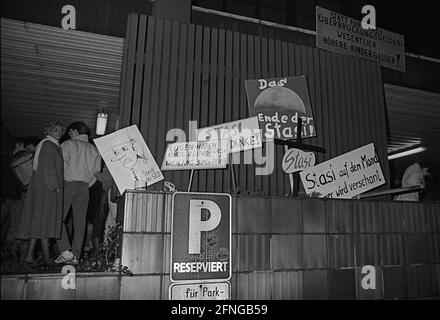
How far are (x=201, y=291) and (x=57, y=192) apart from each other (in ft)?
7.07

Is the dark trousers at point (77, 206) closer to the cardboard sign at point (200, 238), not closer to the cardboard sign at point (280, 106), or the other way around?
the cardboard sign at point (200, 238)

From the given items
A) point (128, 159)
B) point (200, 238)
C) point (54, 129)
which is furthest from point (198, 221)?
point (54, 129)

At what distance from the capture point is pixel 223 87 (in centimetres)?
552

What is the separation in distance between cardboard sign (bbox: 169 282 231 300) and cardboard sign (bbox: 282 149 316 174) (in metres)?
2.30

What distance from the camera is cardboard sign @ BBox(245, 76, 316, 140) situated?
5.45m

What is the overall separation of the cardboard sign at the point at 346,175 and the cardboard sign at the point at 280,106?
0.64 meters

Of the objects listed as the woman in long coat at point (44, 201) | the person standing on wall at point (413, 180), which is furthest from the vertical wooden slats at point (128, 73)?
the person standing on wall at point (413, 180)

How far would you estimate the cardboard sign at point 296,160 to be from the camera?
5461mm

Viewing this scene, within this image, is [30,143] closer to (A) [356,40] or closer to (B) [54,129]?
(B) [54,129]

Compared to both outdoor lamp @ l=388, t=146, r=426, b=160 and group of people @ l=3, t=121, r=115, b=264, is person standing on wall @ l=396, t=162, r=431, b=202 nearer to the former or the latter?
group of people @ l=3, t=121, r=115, b=264

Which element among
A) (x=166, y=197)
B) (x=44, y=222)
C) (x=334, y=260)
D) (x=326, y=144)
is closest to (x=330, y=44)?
(x=326, y=144)

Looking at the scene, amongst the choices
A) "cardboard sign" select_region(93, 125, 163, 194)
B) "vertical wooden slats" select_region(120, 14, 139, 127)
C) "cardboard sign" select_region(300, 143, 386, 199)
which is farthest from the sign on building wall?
"cardboard sign" select_region(93, 125, 163, 194)

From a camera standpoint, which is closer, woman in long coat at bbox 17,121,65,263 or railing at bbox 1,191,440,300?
railing at bbox 1,191,440,300

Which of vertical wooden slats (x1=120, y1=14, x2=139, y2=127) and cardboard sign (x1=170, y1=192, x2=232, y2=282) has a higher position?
vertical wooden slats (x1=120, y1=14, x2=139, y2=127)
